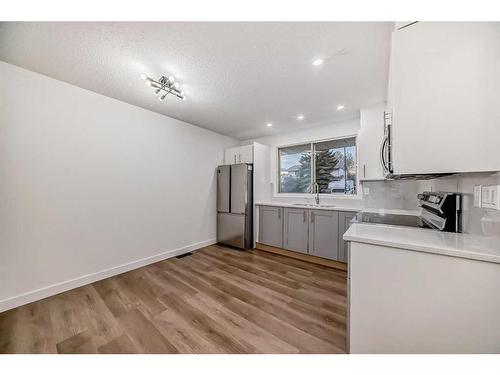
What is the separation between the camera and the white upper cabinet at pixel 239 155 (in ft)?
12.3

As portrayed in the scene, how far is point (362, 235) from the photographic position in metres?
1.15

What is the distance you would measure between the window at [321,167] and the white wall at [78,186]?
7.06 feet

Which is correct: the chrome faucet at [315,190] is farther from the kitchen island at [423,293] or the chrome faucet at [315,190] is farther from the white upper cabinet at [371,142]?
the kitchen island at [423,293]

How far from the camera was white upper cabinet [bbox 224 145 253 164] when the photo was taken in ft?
12.3

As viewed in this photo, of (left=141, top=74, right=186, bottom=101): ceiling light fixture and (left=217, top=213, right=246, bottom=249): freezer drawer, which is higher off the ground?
(left=141, top=74, right=186, bottom=101): ceiling light fixture

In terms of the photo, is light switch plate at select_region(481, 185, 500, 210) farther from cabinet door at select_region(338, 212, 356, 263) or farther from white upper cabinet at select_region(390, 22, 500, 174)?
cabinet door at select_region(338, 212, 356, 263)

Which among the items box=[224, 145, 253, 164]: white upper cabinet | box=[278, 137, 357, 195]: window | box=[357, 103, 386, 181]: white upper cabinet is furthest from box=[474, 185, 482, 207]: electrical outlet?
box=[224, 145, 253, 164]: white upper cabinet

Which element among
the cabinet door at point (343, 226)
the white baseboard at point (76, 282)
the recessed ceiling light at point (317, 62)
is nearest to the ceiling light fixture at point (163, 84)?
the recessed ceiling light at point (317, 62)

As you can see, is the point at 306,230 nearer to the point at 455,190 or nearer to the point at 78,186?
the point at 455,190

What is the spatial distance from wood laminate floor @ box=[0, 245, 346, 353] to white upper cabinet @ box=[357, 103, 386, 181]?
146 centimetres

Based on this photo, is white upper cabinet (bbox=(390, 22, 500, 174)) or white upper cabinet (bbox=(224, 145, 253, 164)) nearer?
white upper cabinet (bbox=(390, 22, 500, 174))

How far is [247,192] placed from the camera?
11.7 ft

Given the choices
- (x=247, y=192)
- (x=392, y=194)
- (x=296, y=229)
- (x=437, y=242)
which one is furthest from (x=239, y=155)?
(x=437, y=242)
